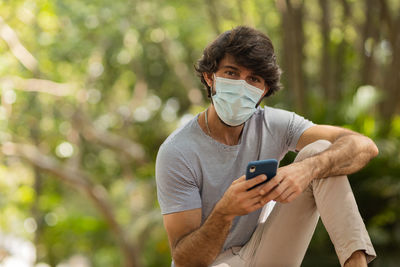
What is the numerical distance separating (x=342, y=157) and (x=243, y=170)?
0.42m

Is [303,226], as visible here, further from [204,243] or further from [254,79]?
[254,79]

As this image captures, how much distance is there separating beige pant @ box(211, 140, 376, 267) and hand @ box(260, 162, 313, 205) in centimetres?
12

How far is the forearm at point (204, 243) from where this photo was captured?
211 cm

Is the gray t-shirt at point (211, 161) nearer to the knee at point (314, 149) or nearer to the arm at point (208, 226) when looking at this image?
the arm at point (208, 226)

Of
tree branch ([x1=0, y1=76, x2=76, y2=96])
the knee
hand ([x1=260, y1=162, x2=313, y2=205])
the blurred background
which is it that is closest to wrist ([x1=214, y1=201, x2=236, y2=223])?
hand ([x1=260, y1=162, x2=313, y2=205])

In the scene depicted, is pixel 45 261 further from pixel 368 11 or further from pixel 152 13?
pixel 368 11

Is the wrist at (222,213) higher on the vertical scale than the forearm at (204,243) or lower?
higher

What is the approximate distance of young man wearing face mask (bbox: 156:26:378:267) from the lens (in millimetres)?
2146

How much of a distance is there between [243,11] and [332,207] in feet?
23.7

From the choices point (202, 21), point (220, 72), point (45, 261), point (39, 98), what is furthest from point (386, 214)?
point (45, 261)

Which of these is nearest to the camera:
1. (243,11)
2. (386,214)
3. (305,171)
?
(305,171)

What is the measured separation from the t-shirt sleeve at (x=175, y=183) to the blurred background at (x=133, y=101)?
9.58 ft

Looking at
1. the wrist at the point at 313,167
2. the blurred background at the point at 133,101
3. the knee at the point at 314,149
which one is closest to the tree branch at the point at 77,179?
the blurred background at the point at 133,101

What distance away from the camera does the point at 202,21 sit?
444 inches
